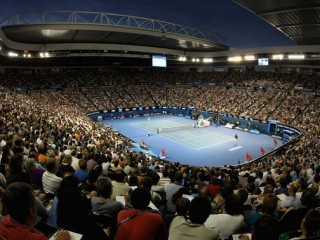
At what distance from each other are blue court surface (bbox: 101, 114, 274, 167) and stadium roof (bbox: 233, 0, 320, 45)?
595 inches

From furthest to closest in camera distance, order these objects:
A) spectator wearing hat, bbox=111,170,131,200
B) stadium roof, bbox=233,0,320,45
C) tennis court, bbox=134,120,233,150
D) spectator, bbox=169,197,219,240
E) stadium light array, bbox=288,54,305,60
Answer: stadium light array, bbox=288,54,305,60 < tennis court, bbox=134,120,233,150 < stadium roof, bbox=233,0,320,45 < spectator wearing hat, bbox=111,170,131,200 < spectator, bbox=169,197,219,240

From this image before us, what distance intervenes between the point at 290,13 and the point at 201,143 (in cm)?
1805

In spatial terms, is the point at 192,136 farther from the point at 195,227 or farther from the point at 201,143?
the point at 195,227

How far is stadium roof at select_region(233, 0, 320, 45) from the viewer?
23688mm

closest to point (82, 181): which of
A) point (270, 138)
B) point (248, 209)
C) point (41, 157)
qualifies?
point (41, 157)

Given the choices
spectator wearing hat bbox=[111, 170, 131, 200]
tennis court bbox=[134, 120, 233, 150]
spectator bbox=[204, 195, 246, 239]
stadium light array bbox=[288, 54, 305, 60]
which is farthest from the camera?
stadium light array bbox=[288, 54, 305, 60]

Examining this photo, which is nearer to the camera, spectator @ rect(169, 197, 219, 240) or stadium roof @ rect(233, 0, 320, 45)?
spectator @ rect(169, 197, 219, 240)

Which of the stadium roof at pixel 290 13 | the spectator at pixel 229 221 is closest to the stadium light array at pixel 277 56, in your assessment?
the stadium roof at pixel 290 13

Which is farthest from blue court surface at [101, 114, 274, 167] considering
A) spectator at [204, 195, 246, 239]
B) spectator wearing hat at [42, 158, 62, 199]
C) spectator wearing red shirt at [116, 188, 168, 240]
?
spectator wearing red shirt at [116, 188, 168, 240]

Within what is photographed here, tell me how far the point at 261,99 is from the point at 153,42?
73.9ft

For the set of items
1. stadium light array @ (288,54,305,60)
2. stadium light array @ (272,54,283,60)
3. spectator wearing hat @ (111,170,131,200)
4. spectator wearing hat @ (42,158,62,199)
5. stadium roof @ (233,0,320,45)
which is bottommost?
spectator wearing hat @ (111,170,131,200)

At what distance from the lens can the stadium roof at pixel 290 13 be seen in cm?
2369

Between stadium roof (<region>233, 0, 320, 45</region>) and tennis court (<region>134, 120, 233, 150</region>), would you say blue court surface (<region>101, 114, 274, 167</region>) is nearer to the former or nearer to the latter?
tennis court (<region>134, 120, 233, 150</region>)

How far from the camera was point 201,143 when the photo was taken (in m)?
35.1
